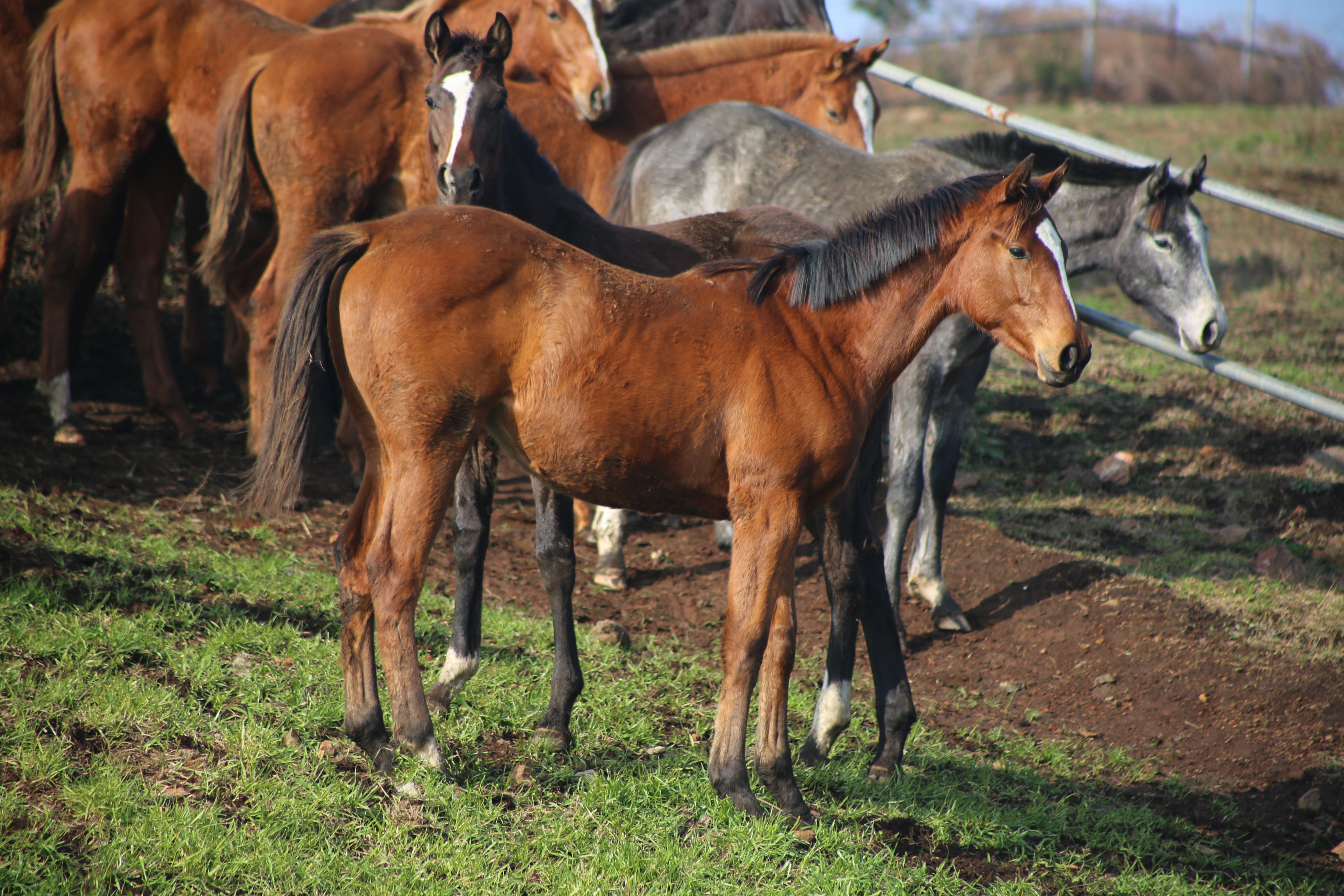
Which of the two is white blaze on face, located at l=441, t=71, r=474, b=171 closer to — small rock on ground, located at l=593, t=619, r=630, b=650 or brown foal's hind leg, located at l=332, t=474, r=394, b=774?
brown foal's hind leg, located at l=332, t=474, r=394, b=774

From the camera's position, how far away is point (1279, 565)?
658cm

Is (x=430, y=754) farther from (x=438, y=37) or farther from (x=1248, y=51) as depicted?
(x=1248, y=51)

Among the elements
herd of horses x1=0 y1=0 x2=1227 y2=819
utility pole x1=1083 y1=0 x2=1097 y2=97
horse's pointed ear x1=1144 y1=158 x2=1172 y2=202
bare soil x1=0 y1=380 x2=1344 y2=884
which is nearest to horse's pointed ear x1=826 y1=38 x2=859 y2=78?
herd of horses x1=0 y1=0 x2=1227 y2=819

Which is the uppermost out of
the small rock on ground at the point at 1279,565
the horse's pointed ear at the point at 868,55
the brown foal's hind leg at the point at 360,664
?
the horse's pointed ear at the point at 868,55

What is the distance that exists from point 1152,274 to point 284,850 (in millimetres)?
5676

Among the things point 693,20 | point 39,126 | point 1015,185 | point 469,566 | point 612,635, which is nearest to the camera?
point 1015,185

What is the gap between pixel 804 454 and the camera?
3395mm

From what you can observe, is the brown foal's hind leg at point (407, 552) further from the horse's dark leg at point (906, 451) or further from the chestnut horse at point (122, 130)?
the chestnut horse at point (122, 130)

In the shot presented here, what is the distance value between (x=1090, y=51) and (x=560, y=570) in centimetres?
2102

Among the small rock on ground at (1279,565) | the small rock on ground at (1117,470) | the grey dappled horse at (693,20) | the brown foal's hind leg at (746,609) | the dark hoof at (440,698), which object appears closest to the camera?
the brown foal's hind leg at (746,609)

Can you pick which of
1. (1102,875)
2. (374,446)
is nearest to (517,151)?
(374,446)

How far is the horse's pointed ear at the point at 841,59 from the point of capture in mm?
7836

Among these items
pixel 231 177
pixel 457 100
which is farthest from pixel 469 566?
pixel 231 177

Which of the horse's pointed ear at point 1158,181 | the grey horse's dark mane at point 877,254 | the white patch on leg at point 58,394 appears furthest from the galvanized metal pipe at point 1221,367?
the white patch on leg at point 58,394
